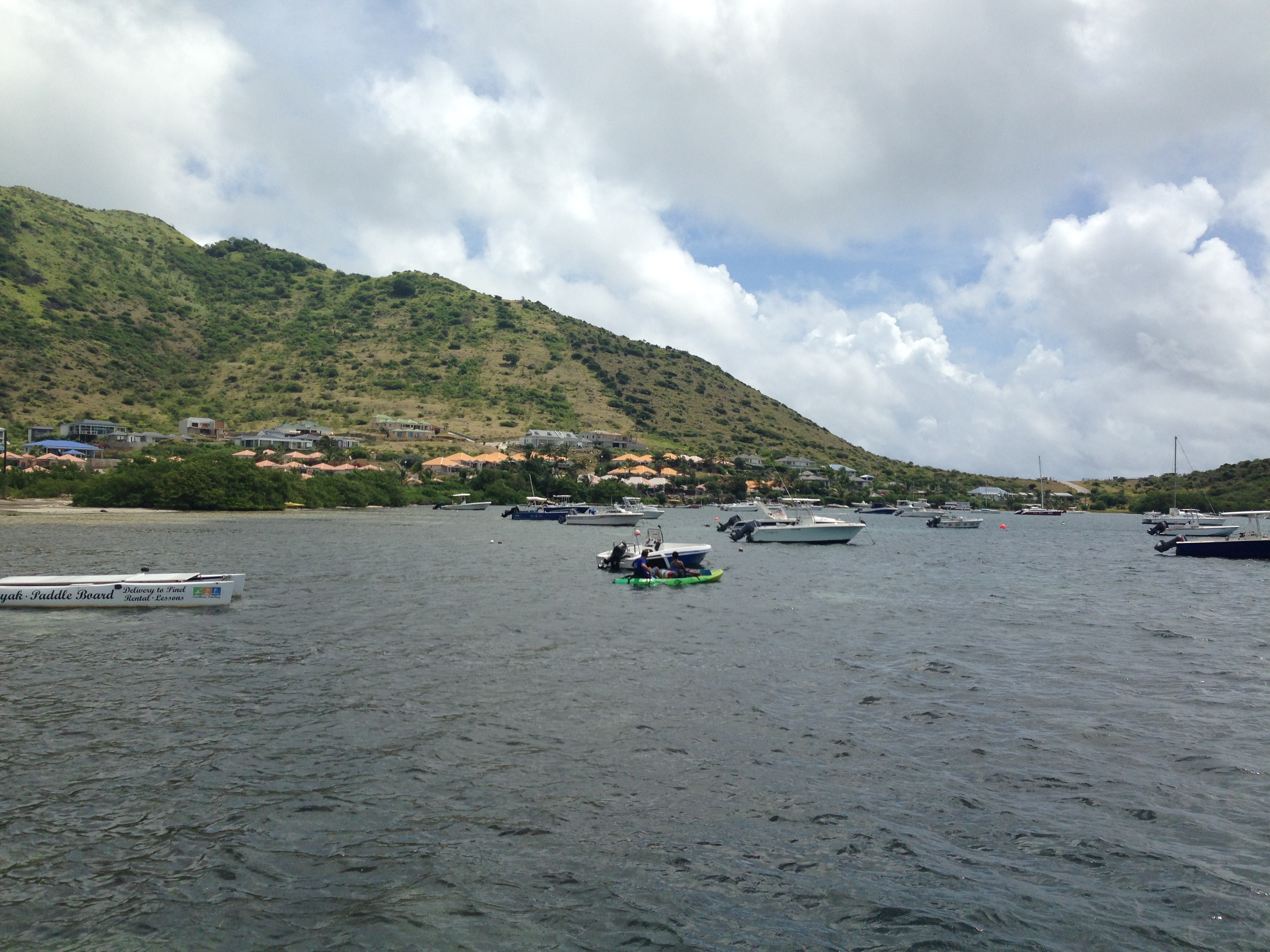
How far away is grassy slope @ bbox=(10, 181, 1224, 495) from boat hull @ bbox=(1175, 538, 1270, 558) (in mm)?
108693

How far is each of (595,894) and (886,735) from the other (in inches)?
297

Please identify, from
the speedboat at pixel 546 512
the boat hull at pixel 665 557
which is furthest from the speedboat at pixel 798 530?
the speedboat at pixel 546 512

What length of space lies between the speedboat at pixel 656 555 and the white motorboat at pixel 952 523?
75.9 m

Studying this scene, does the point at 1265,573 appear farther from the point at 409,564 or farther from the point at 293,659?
the point at 293,659

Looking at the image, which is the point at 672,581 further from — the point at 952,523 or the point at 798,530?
the point at 952,523

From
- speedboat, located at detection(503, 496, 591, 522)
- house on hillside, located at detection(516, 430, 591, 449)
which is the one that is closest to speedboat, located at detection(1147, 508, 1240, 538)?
speedboat, located at detection(503, 496, 591, 522)

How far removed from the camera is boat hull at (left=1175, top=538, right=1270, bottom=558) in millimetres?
53750

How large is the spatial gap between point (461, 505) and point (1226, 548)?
84515 mm

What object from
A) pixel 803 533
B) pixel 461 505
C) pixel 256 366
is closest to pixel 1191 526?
pixel 803 533

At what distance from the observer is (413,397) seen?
161 m

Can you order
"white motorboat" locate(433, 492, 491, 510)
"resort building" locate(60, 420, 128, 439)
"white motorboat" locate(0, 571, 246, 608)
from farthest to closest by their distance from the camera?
"resort building" locate(60, 420, 128, 439), "white motorboat" locate(433, 492, 491, 510), "white motorboat" locate(0, 571, 246, 608)

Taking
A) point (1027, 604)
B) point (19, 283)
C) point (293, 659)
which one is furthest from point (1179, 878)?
point (19, 283)

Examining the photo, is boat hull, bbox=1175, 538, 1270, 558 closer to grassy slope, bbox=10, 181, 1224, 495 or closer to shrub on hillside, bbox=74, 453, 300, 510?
shrub on hillside, bbox=74, 453, 300, 510

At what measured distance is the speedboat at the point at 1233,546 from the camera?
53875 millimetres
